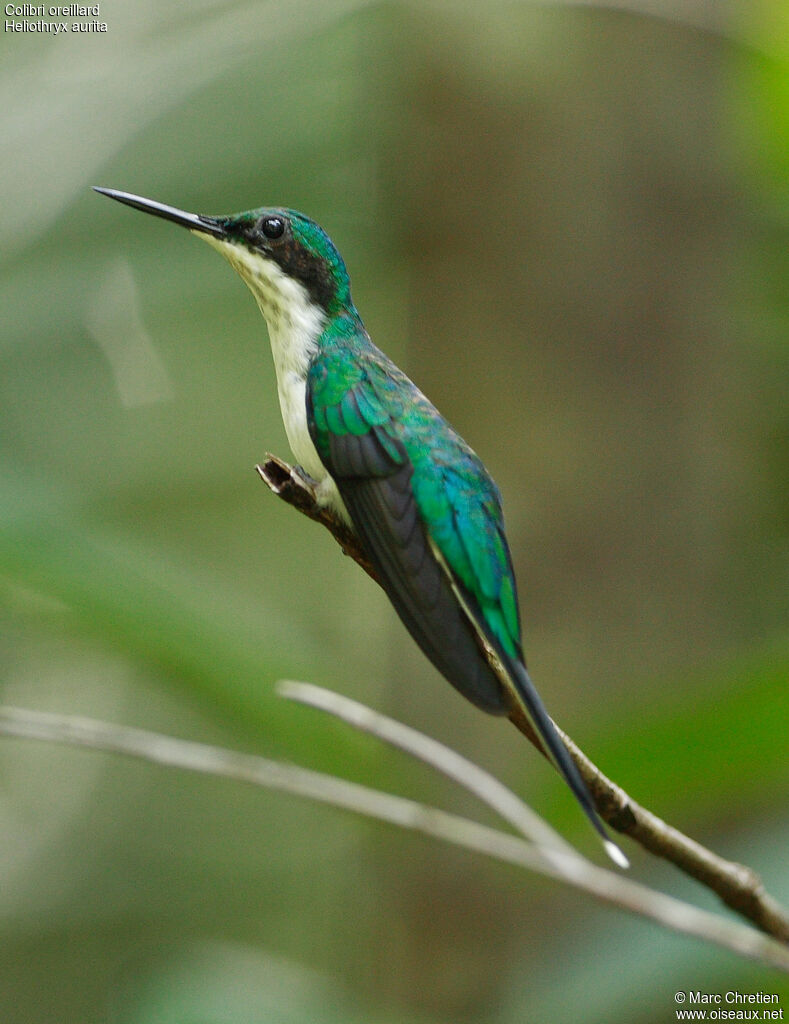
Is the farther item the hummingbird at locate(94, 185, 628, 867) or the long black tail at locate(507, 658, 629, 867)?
the hummingbird at locate(94, 185, 628, 867)

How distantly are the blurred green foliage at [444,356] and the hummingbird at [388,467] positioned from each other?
535 mm

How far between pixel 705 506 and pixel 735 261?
0.86 meters

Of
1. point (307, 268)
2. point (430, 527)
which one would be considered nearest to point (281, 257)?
point (307, 268)

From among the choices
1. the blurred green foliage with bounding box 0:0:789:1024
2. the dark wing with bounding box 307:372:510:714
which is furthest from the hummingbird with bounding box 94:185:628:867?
the blurred green foliage with bounding box 0:0:789:1024

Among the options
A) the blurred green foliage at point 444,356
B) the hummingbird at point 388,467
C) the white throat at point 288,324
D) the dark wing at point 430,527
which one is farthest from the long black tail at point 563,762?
the white throat at point 288,324

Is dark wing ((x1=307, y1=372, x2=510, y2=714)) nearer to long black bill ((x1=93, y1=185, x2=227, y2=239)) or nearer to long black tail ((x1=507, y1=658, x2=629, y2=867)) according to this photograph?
long black tail ((x1=507, y1=658, x2=629, y2=867))

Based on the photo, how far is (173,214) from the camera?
7.89 feet

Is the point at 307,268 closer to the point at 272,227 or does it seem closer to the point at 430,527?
the point at 272,227

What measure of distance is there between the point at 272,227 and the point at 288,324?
22cm

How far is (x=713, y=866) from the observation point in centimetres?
150

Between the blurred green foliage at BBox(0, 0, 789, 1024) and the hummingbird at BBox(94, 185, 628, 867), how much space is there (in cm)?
54

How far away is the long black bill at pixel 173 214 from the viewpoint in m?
2.28

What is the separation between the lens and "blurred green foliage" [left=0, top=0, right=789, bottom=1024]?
279 cm

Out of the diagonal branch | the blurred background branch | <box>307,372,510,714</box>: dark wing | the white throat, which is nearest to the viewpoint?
the blurred background branch
